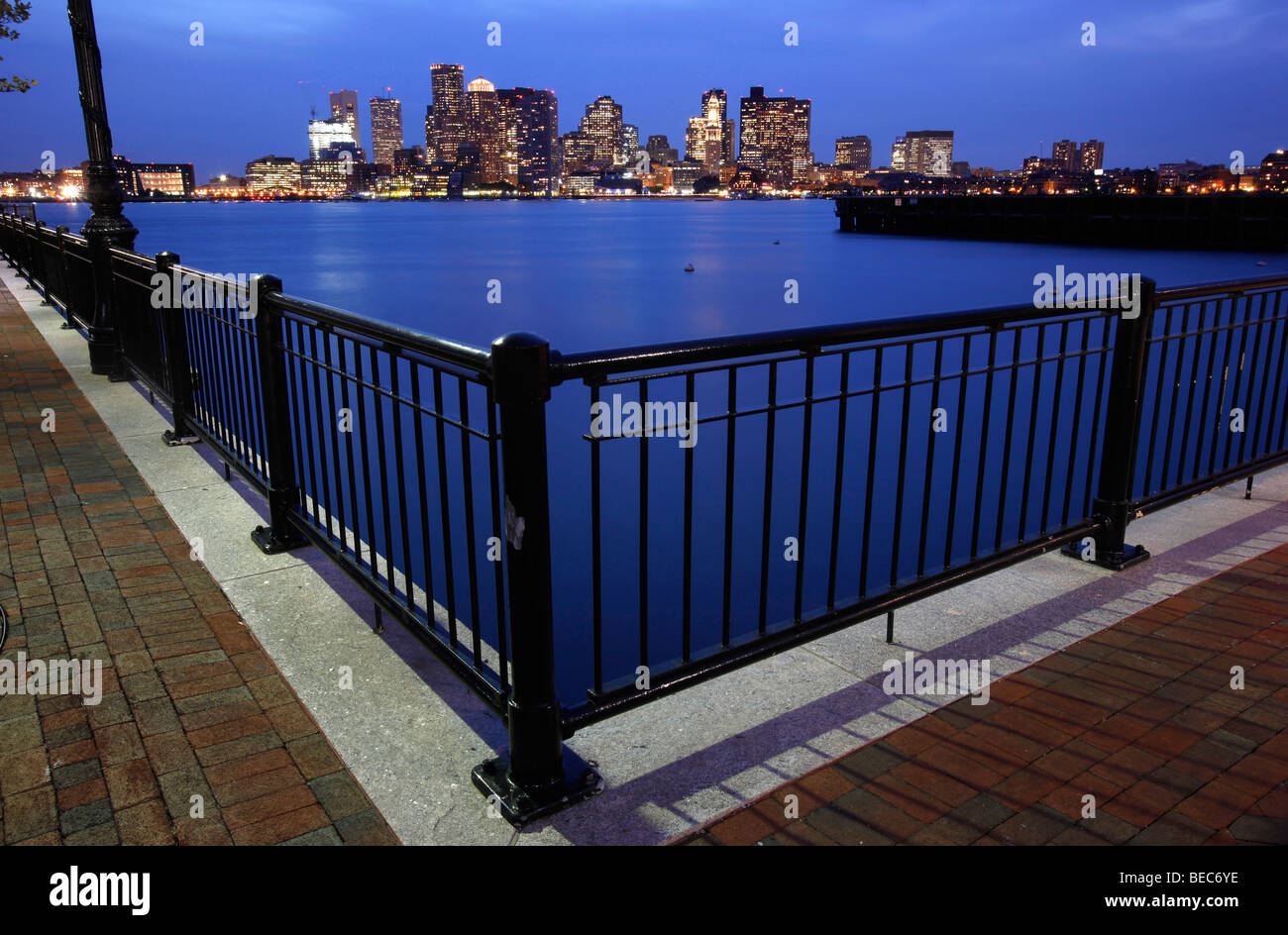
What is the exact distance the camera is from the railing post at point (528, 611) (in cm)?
250

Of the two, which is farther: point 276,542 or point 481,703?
point 276,542

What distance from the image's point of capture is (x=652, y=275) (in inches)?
1718

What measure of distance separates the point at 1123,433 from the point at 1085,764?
83.9 inches

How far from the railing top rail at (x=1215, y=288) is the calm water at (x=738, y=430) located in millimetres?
709

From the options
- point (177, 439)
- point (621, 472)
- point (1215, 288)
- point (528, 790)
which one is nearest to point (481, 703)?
point (528, 790)

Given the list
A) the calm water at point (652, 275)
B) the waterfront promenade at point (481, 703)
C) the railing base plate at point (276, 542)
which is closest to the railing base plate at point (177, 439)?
the waterfront promenade at point (481, 703)

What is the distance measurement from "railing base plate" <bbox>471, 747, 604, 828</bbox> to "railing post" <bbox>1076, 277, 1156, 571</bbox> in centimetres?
308

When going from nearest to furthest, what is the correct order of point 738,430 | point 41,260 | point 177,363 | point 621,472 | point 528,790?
point 528,790 → point 177,363 → point 621,472 → point 41,260 → point 738,430

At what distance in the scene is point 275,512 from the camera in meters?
4.80

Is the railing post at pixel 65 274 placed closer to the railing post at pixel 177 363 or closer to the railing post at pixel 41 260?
the railing post at pixel 41 260

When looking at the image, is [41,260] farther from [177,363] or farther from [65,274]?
[177,363]

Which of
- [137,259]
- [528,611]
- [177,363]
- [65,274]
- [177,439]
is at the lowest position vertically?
[177,439]
